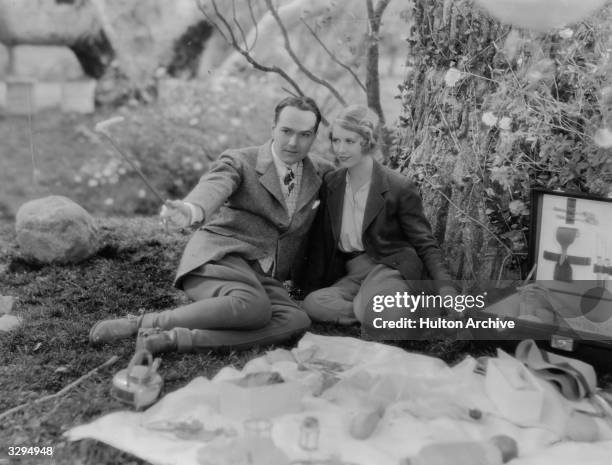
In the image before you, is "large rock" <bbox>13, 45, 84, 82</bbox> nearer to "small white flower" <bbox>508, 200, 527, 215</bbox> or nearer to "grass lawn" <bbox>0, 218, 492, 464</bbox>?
"grass lawn" <bbox>0, 218, 492, 464</bbox>

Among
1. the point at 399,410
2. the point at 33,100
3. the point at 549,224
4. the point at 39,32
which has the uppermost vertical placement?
the point at 39,32

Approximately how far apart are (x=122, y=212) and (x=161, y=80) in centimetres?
135

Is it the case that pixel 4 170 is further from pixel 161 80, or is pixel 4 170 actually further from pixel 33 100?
pixel 161 80

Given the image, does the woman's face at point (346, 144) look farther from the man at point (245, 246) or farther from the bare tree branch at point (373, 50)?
the bare tree branch at point (373, 50)

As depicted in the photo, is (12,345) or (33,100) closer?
(12,345)

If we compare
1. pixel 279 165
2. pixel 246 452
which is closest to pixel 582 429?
pixel 246 452

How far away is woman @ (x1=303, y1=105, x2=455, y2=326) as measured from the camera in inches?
118

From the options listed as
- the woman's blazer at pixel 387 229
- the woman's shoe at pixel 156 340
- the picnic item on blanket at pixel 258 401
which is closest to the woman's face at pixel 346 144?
the woman's blazer at pixel 387 229

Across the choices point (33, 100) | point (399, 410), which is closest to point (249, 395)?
point (399, 410)

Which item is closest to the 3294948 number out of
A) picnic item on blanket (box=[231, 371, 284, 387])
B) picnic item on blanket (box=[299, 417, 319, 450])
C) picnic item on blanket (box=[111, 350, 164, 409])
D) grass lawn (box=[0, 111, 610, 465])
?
grass lawn (box=[0, 111, 610, 465])

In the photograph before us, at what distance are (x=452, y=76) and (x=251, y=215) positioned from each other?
1.16 metres

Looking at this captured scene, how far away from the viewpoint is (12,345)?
276 centimetres

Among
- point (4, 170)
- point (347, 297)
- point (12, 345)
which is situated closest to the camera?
point (12, 345)

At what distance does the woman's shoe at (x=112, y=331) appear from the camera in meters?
2.68
